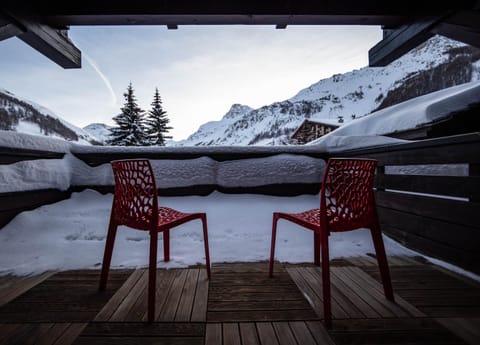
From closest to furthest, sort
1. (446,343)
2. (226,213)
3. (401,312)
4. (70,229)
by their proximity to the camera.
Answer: (446,343), (401,312), (70,229), (226,213)

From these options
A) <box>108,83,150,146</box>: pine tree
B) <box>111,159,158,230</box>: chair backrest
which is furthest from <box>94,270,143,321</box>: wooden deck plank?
Result: <box>108,83,150,146</box>: pine tree

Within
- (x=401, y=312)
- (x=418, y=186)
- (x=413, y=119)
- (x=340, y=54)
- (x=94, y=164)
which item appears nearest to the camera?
(x=401, y=312)

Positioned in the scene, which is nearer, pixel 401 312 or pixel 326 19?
pixel 401 312

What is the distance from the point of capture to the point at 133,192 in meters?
1.32

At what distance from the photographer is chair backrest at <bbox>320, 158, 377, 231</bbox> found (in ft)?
4.09

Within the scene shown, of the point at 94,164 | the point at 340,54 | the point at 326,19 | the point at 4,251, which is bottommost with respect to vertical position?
the point at 4,251

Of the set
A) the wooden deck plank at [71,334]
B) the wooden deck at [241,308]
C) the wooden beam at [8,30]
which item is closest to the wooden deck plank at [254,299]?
the wooden deck at [241,308]

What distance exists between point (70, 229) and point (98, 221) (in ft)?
0.92

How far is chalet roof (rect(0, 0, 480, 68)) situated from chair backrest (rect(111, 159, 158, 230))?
5.02ft

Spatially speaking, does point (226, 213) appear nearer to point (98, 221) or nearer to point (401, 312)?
point (98, 221)

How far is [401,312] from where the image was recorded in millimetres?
1262

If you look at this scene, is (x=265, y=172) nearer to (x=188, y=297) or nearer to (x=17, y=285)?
(x=188, y=297)

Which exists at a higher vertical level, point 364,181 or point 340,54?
point 340,54

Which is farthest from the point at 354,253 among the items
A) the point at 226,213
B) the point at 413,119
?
the point at 413,119
